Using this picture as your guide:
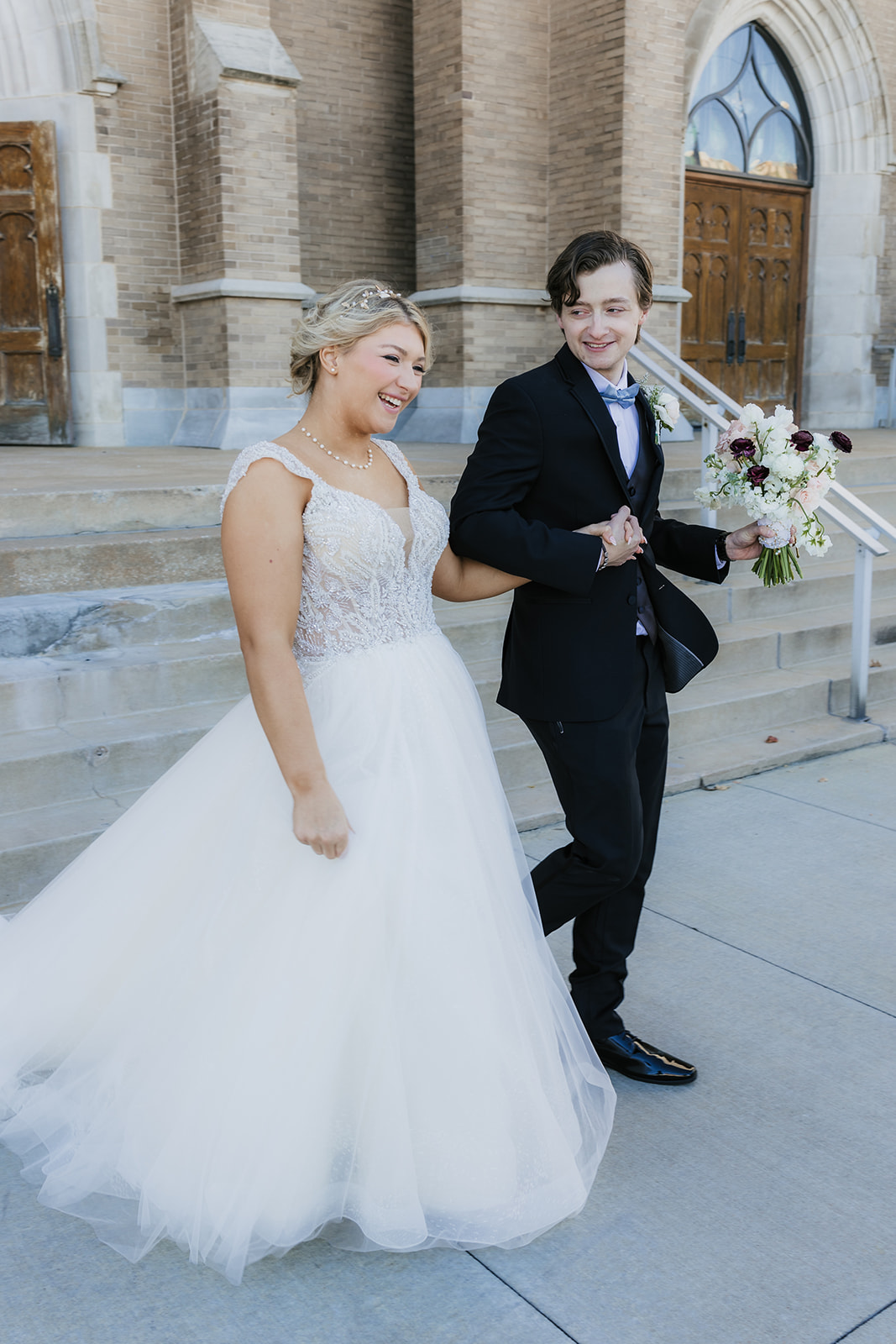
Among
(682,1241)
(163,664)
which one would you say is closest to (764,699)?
(163,664)

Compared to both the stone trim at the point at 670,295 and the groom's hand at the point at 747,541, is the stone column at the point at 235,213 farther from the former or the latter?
the groom's hand at the point at 747,541

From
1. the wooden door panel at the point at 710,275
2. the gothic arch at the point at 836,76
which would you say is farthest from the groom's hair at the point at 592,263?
the gothic arch at the point at 836,76

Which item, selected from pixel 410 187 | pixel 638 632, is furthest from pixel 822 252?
pixel 638 632

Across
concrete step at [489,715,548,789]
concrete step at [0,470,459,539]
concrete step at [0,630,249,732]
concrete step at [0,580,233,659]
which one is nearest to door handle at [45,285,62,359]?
concrete step at [0,470,459,539]

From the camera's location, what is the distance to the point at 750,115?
13.1 m

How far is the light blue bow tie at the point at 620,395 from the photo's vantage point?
269 centimetres

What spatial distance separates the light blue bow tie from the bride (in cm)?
49

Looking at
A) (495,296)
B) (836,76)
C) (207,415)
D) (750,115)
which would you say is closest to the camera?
(207,415)

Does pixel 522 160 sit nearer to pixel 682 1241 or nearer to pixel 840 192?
pixel 840 192

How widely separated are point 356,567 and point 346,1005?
2.79 feet

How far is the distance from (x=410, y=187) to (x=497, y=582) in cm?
1001

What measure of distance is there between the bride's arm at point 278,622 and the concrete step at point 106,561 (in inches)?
130

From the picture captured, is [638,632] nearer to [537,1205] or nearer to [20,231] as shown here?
[537,1205]

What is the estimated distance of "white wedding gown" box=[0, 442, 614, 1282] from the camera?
2.22 meters
